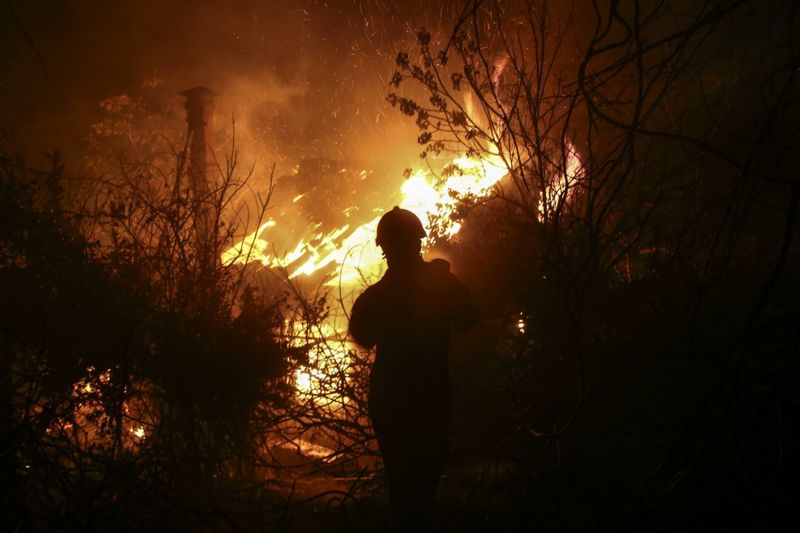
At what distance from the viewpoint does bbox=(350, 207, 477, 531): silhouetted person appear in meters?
3.49

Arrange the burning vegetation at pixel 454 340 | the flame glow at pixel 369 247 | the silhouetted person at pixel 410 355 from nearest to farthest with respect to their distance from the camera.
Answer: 1. the silhouetted person at pixel 410 355
2. the burning vegetation at pixel 454 340
3. the flame glow at pixel 369 247

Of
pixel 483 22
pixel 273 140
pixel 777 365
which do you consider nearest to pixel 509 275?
pixel 777 365

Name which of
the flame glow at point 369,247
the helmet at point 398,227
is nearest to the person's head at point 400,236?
the helmet at point 398,227

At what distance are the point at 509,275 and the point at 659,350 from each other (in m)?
1.80

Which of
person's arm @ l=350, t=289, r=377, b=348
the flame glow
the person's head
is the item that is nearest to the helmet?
the person's head

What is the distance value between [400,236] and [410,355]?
685mm

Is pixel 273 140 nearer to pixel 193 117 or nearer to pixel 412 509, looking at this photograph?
pixel 193 117

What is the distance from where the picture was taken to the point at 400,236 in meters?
3.57

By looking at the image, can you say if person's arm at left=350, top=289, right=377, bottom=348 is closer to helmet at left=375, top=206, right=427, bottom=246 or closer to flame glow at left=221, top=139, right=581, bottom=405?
helmet at left=375, top=206, right=427, bottom=246

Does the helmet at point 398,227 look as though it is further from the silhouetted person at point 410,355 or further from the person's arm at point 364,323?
the person's arm at point 364,323

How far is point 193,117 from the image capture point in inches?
586

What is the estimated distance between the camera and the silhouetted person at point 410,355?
11.5ft

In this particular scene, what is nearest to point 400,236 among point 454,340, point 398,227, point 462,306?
point 398,227

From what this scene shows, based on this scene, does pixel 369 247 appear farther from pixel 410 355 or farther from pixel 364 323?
pixel 410 355
